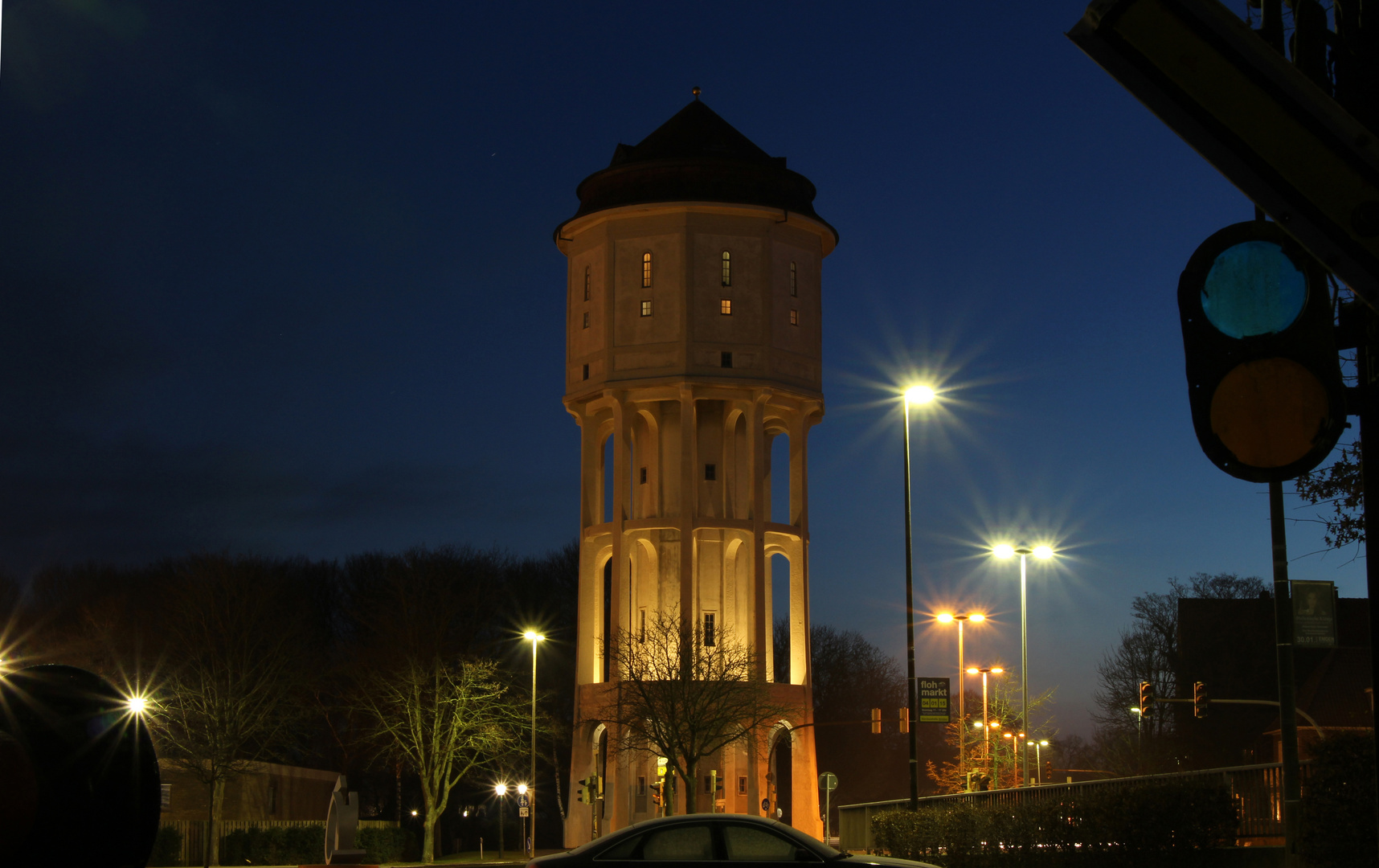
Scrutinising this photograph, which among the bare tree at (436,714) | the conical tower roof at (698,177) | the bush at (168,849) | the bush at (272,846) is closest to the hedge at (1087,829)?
the bush at (168,849)

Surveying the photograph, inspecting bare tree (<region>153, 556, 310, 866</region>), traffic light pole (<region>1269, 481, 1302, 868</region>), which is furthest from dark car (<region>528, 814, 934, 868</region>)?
bare tree (<region>153, 556, 310, 866</region>)

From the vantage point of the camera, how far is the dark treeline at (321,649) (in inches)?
2303

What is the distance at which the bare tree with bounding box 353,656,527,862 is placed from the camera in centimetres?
6022

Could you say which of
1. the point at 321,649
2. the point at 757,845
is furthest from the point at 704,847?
the point at 321,649

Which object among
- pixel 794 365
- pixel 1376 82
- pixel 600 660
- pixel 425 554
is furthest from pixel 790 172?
pixel 1376 82

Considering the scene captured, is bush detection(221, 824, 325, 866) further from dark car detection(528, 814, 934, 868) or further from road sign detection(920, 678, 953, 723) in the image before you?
dark car detection(528, 814, 934, 868)

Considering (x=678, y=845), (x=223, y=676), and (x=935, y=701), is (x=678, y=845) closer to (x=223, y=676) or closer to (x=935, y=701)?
(x=935, y=701)

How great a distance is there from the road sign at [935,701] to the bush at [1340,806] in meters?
19.5

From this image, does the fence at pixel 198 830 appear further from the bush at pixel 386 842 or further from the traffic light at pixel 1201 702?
the traffic light at pixel 1201 702

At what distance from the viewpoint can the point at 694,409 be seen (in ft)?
197

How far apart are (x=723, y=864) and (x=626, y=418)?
154 ft

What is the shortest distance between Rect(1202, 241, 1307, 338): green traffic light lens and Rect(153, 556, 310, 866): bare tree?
52851 mm

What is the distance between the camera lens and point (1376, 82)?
9.45 ft

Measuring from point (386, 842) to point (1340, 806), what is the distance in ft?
156
